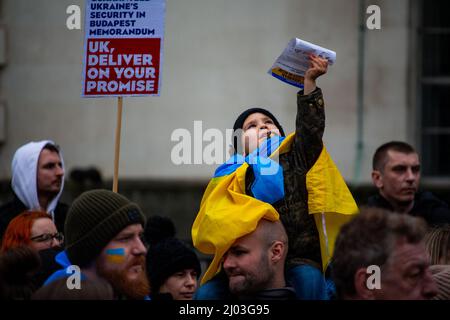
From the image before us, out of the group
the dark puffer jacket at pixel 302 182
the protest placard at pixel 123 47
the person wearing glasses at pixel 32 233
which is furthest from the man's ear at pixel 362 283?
the protest placard at pixel 123 47

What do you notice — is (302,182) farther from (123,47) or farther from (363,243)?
(123,47)

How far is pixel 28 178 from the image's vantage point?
7.79m

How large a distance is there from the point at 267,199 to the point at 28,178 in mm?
2399

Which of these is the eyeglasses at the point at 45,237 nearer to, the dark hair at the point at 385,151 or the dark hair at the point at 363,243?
the dark hair at the point at 385,151

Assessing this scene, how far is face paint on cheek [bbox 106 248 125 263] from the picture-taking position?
516 cm

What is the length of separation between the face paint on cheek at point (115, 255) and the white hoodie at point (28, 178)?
2.57m

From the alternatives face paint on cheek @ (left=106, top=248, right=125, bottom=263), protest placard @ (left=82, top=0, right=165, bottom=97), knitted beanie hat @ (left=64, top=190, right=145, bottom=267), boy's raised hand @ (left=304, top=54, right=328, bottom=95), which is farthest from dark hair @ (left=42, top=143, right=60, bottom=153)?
face paint on cheek @ (left=106, top=248, right=125, bottom=263)

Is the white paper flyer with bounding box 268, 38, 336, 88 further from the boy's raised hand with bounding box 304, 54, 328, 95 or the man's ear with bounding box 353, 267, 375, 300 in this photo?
the man's ear with bounding box 353, 267, 375, 300

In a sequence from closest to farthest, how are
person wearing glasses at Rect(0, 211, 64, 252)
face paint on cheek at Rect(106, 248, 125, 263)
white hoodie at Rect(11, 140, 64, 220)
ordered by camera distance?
face paint on cheek at Rect(106, 248, 125, 263) < person wearing glasses at Rect(0, 211, 64, 252) < white hoodie at Rect(11, 140, 64, 220)

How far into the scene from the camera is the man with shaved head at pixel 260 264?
5582 mm

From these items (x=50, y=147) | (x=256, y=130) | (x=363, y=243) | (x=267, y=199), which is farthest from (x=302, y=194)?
(x=50, y=147)

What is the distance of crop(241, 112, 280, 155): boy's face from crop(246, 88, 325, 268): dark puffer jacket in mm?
379

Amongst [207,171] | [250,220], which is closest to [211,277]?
[250,220]

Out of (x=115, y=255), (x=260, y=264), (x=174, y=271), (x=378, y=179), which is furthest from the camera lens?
(x=378, y=179)
